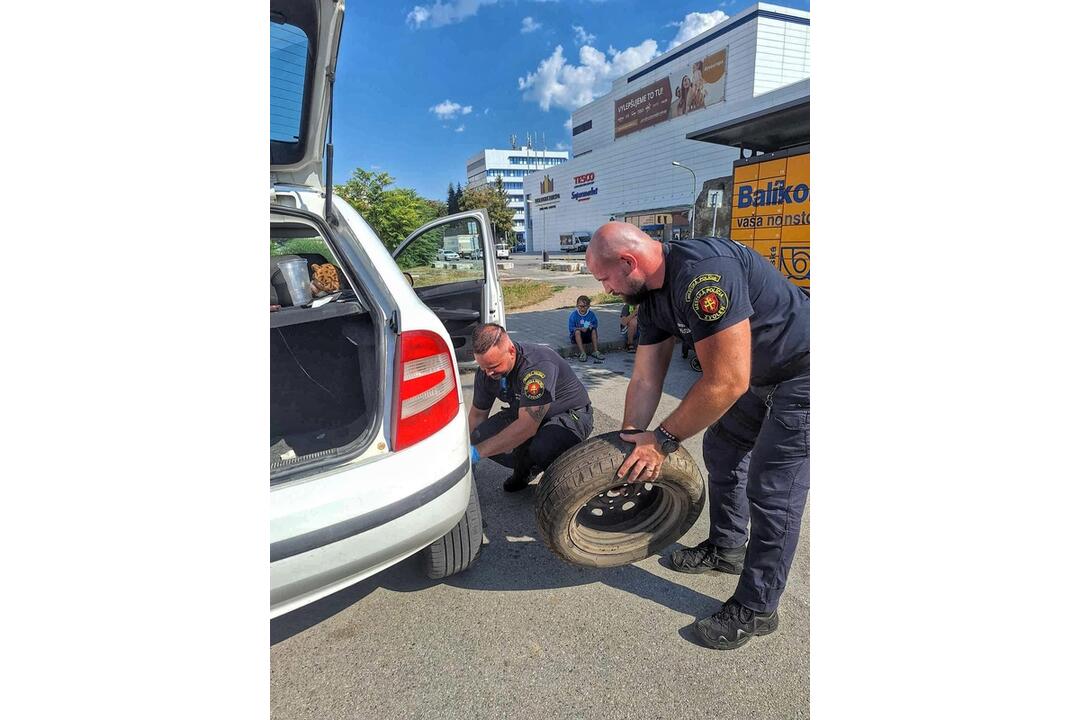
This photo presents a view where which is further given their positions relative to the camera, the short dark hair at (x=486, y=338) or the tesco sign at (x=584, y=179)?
the tesco sign at (x=584, y=179)

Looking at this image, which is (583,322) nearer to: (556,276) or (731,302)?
(731,302)

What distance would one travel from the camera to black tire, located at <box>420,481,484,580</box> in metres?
2.05

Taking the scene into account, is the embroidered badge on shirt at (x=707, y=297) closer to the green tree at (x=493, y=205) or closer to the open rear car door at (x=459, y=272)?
the open rear car door at (x=459, y=272)

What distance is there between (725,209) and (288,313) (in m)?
6.22

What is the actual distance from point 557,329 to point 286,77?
7079 millimetres

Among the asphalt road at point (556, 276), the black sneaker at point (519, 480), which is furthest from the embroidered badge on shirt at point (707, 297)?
the asphalt road at point (556, 276)

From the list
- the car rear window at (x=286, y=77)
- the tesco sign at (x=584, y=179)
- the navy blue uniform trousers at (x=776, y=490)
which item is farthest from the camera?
the tesco sign at (x=584, y=179)

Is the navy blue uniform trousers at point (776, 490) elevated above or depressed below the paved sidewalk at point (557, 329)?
below

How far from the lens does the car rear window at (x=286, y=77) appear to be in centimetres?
195

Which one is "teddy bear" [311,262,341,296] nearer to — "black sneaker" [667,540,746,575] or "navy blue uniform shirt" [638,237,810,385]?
"navy blue uniform shirt" [638,237,810,385]

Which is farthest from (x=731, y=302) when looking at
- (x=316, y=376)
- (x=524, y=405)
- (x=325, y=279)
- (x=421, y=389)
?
(x=325, y=279)

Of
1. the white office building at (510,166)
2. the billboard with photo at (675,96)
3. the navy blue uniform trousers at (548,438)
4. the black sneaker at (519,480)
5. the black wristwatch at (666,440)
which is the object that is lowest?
the black sneaker at (519,480)

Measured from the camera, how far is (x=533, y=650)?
1798 mm

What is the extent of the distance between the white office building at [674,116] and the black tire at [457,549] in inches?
1279
